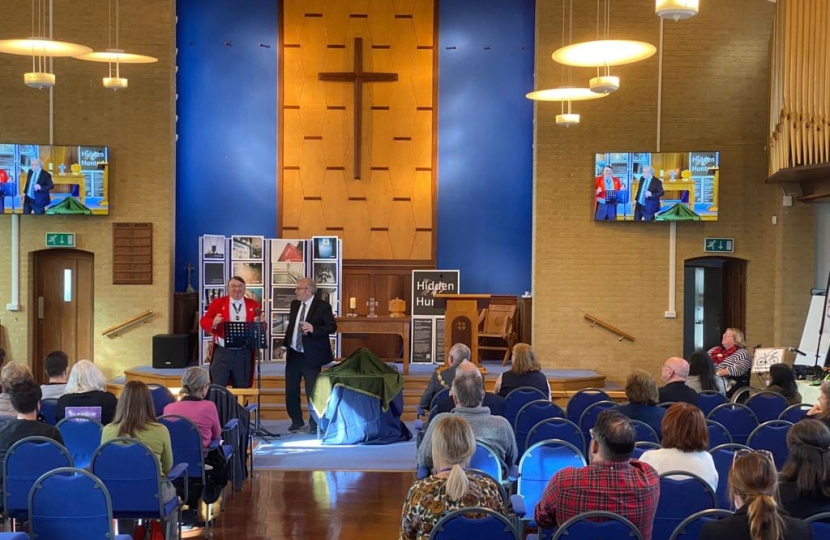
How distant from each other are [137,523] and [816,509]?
163 inches

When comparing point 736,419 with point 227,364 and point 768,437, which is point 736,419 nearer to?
point 768,437

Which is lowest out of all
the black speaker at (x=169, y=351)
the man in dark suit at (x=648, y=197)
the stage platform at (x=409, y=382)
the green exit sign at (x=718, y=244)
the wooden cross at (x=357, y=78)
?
the stage platform at (x=409, y=382)

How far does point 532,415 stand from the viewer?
682 centimetres

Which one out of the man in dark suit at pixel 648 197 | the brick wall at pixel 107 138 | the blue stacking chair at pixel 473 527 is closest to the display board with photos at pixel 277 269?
the brick wall at pixel 107 138

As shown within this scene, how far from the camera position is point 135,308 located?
13461 millimetres

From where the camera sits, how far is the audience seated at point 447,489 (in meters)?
3.92

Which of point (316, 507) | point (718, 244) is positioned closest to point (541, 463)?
point (316, 507)

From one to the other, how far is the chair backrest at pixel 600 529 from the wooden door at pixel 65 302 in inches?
446

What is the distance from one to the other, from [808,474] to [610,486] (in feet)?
2.67

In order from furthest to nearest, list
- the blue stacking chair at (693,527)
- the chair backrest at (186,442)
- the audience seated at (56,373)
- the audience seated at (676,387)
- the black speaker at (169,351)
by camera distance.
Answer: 1. the black speaker at (169,351)
2. the audience seated at (676,387)
3. the audience seated at (56,373)
4. the chair backrest at (186,442)
5. the blue stacking chair at (693,527)

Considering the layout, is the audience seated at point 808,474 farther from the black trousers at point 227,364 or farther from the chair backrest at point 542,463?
the black trousers at point 227,364

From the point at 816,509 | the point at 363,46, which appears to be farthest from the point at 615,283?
the point at 816,509

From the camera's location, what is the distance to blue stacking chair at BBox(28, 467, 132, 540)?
174 inches

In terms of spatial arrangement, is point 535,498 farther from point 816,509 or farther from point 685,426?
point 816,509
